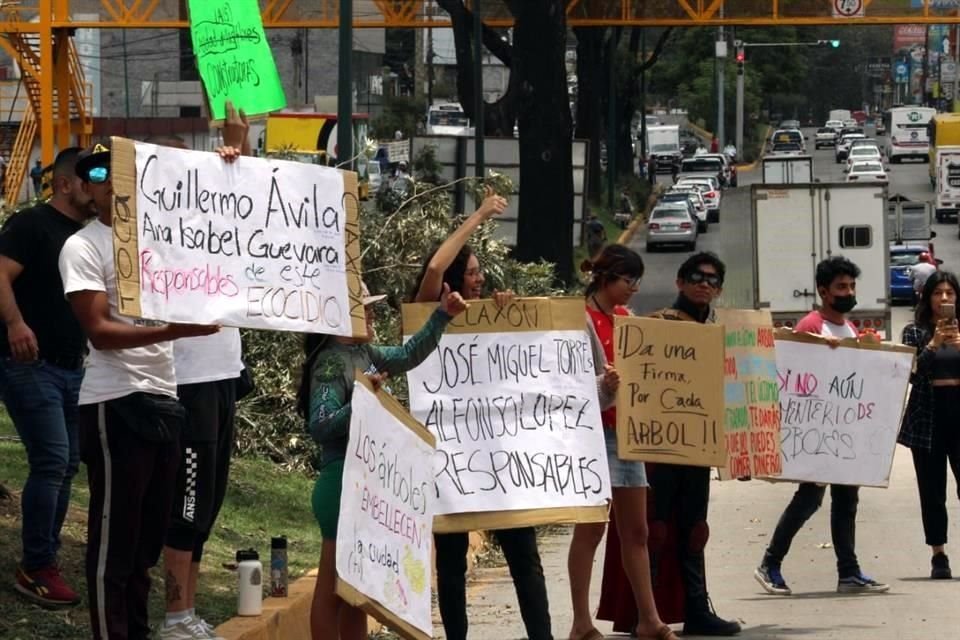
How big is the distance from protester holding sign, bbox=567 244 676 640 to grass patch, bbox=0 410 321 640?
1544 mm

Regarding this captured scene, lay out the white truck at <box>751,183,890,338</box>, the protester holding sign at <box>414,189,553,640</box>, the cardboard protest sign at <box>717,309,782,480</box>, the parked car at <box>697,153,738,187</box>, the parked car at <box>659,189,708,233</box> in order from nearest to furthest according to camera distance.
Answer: the protester holding sign at <box>414,189,553,640</box>, the cardboard protest sign at <box>717,309,782,480</box>, the white truck at <box>751,183,890,338</box>, the parked car at <box>659,189,708,233</box>, the parked car at <box>697,153,738,187</box>

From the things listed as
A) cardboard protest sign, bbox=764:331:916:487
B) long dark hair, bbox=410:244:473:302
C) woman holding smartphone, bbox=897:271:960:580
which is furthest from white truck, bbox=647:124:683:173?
long dark hair, bbox=410:244:473:302

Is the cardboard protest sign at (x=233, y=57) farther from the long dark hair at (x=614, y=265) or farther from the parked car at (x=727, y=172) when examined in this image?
the parked car at (x=727, y=172)

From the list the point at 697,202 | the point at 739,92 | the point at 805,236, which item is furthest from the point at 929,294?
the point at 739,92

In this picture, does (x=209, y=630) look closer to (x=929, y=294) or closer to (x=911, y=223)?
(x=929, y=294)

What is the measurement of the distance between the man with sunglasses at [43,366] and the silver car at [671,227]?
47910 mm

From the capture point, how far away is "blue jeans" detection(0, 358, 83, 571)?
755 centimetres

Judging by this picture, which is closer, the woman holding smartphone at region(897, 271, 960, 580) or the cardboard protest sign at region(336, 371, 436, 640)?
the cardboard protest sign at region(336, 371, 436, 640)

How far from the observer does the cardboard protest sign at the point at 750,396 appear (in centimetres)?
919

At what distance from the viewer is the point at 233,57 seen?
23.9ft

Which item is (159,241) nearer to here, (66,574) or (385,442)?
(385,442)

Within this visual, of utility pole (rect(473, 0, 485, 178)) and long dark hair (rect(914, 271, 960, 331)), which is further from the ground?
utility pole (rect(473, 0, 485, 178))

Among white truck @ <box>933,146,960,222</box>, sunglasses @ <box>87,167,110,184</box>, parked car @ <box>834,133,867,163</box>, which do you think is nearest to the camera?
sunglasses @ <box>87,167,110,184</box>

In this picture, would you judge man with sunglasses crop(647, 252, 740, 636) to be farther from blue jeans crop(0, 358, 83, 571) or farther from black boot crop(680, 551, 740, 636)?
blue jeans crop(0, 358, 83, 571)
